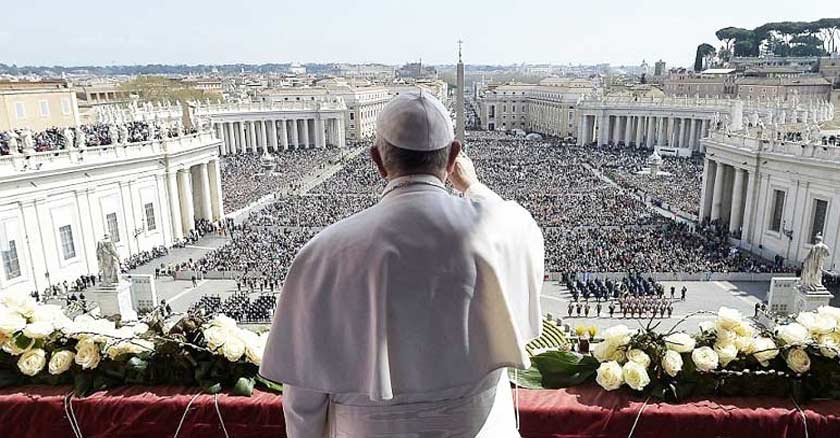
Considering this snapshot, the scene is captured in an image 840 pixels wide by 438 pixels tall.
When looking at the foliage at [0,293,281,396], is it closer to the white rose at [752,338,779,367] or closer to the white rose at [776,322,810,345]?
the white rose at [752,338,779,367]

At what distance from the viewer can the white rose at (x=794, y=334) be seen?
4.28 metres

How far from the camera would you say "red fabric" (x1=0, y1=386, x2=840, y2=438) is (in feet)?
13.2

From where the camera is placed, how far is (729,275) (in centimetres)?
2512

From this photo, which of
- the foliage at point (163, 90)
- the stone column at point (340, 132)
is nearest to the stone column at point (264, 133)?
the stone column at point (340, 132)

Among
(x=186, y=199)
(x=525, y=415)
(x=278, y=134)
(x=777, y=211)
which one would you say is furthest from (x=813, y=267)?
(x=278, y=134)

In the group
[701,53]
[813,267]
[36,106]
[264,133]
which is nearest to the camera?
[813,267]

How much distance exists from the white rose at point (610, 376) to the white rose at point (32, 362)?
14.0 ft

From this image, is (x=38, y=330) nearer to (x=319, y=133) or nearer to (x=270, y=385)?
(x=270, y=385)

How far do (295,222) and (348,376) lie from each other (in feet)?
109

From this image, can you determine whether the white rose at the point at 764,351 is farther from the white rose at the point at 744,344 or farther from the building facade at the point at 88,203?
the building facade at the point at 88,203

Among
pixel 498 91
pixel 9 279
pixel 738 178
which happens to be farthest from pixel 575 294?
pixel 498 91

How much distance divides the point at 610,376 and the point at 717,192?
35.4m

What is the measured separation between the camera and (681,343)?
4270 millimetres

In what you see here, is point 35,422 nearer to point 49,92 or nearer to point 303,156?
point 49,92
